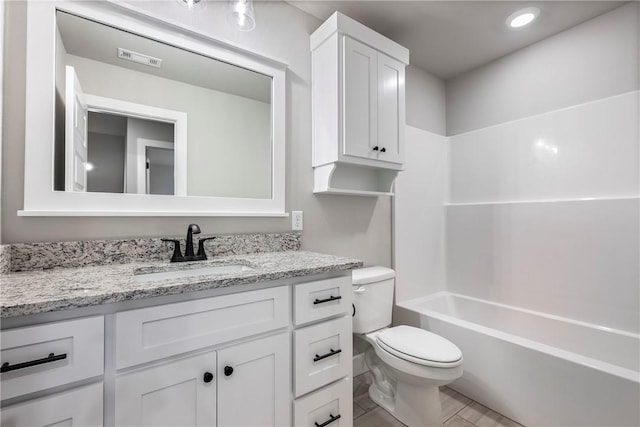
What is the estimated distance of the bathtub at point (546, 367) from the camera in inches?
52.0

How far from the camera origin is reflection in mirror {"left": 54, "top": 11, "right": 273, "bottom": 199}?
3.80ft

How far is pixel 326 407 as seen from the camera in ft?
3.85

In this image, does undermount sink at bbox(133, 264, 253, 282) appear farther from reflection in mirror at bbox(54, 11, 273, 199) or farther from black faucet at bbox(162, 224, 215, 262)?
reflection in mirror at bbox(54, 11, 273, 199)

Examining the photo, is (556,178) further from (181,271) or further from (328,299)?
(181,271)

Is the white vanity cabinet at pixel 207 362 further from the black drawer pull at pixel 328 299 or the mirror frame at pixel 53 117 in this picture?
the mirror frame at pixel 53 117

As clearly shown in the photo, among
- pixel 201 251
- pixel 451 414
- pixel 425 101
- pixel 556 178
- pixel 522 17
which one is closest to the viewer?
pixel 201 251

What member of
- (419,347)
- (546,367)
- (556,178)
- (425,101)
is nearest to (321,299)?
(419,347)

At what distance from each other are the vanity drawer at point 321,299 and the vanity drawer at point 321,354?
0.04m

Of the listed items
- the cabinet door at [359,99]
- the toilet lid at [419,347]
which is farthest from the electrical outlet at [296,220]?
the toilet lid at [419,347]

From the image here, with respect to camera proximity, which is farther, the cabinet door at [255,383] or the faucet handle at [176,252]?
the faucet handle at [176,252]

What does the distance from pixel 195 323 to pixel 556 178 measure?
8.10ft

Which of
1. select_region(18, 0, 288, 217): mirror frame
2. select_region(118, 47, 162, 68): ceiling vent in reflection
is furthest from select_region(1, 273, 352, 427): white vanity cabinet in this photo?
select_region(118, 47, 162, 68): ceiling vent in reflection

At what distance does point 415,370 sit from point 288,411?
0.70 meters

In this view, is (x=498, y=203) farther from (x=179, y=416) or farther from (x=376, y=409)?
(x=179, y=416)
